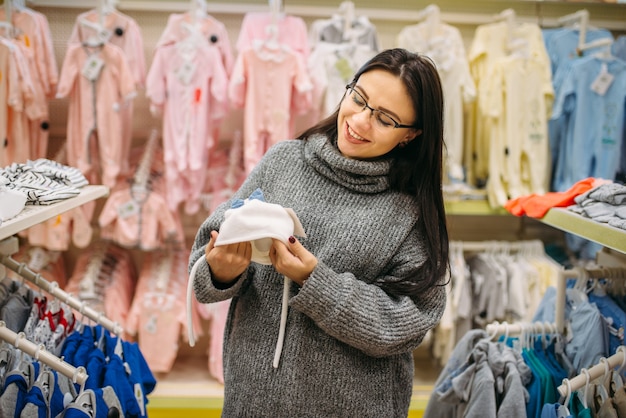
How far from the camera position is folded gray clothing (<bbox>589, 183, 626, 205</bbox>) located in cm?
154

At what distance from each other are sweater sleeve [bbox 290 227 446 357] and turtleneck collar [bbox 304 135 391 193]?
0.19 meters

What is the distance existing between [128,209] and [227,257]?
1.84 meters

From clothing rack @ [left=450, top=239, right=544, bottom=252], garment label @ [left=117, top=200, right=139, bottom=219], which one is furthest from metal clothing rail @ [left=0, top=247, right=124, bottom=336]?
clothing rack @ [left=450, top=239, right=544, bottom=252]

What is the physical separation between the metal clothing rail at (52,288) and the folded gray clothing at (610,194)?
4.83ft

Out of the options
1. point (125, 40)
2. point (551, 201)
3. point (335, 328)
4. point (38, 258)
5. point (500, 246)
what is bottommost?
point (38, 258)

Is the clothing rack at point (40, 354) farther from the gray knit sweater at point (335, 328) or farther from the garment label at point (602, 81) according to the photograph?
the garment label at point (602, 81)

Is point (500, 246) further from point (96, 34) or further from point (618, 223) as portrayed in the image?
point (96, 34)

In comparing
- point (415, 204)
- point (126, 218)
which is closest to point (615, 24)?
point (415, 204)

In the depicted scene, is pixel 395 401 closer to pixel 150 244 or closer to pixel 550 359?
pixel 550 359

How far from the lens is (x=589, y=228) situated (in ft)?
4.83

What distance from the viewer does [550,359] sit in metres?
1.80

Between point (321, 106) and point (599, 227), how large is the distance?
6.17 feet

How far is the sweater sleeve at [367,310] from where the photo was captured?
1.20 m

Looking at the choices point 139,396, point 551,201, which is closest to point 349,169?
point 551,201
